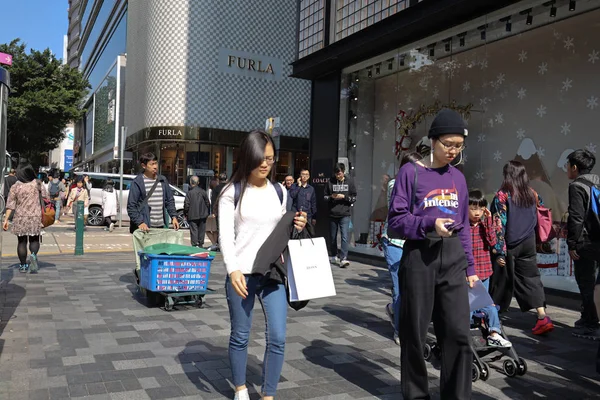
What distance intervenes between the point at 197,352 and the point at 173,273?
161 cm

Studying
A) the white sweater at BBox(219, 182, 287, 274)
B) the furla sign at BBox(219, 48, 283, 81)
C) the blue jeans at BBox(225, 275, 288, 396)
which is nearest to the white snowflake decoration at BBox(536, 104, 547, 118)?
the white sweater at BBox(219, 182, 287, 274)

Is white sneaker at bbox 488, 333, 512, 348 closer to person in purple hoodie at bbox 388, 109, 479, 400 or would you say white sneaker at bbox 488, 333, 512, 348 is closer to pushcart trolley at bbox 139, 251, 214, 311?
person in purple hoodie at bbox 388, 109, 479, 400

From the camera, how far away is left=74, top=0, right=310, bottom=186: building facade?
2797 centimetres

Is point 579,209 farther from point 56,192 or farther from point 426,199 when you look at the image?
point 56,192

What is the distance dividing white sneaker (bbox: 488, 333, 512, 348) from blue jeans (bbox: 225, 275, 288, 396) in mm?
1907

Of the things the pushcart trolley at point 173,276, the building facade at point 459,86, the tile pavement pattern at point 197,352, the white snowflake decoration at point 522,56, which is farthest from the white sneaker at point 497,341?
the white snowflake decoration at point 522,56

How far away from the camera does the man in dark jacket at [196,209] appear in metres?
12.1

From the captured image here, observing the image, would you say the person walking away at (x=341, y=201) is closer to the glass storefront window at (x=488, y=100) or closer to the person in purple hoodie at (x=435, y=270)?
the glass storefront window at (x=488, y=100)

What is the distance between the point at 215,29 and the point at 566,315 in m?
25.4

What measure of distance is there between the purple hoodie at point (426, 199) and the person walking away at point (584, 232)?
2303mm

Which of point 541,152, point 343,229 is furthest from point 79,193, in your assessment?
point 541,152

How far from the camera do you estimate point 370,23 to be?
409 inches

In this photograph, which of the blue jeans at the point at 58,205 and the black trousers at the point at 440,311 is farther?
the blue jeans at the point at 58,205

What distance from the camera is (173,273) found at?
235 inches
